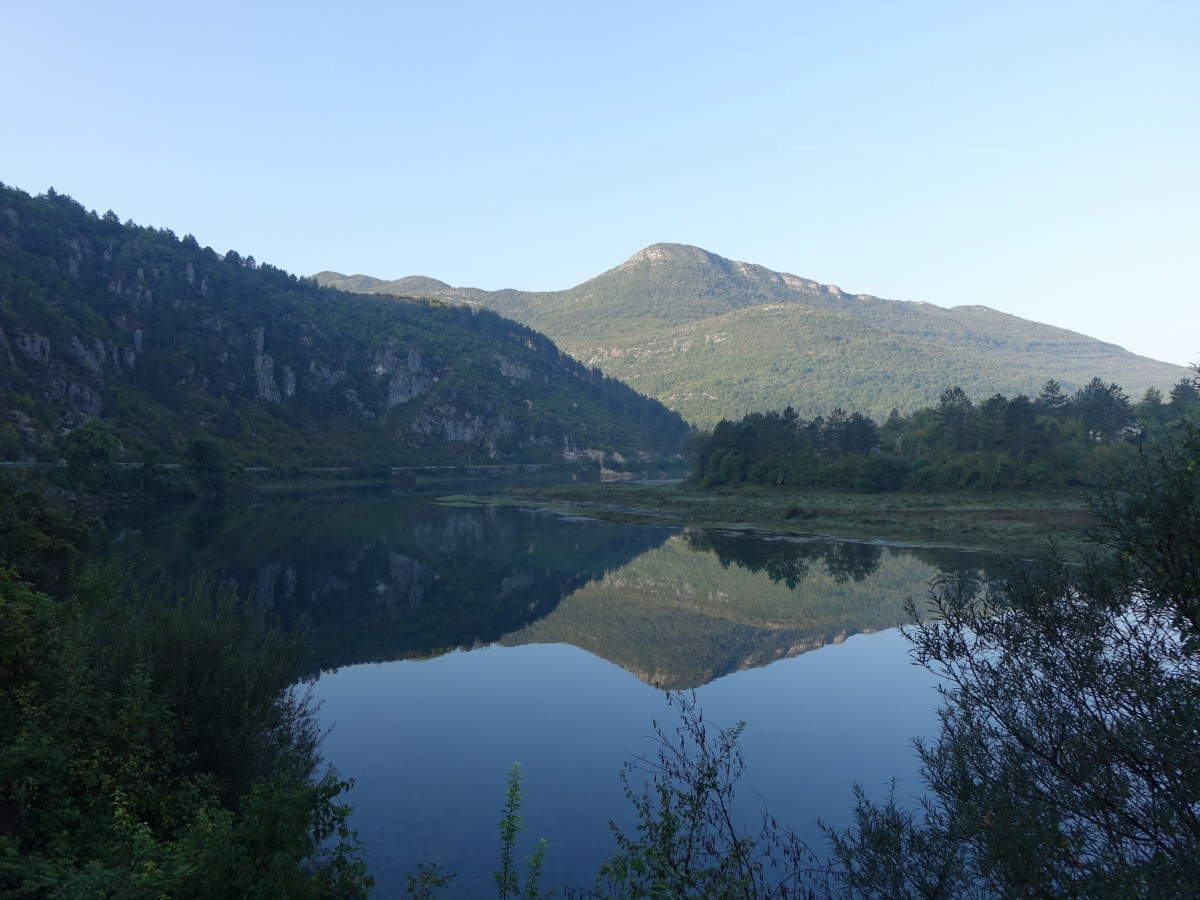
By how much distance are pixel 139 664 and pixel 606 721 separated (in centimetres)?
1171

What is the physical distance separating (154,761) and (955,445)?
88719 millimetres

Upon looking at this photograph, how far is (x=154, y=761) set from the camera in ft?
31.6

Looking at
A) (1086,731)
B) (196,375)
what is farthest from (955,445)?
(196,375)

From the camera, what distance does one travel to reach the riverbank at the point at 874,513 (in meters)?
50.5

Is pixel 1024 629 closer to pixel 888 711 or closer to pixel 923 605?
pixel 888 711

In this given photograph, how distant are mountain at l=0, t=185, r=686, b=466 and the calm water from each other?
162 feet

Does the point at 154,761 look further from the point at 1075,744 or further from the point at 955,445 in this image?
the point at 955,445

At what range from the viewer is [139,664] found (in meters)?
10.1

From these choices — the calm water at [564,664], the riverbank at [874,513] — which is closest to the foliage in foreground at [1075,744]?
the calm water at [564,664]

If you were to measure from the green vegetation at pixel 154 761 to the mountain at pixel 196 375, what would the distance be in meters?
70.8

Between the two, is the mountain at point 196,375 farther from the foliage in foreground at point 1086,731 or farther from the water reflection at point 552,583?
the foliage in foreground at point 1086,731

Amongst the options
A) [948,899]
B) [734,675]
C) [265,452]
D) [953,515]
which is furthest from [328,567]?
[265,452]

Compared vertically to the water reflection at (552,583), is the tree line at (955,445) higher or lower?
higher

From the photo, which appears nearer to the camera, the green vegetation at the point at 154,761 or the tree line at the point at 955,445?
the green vegetation at the point at 154,761
